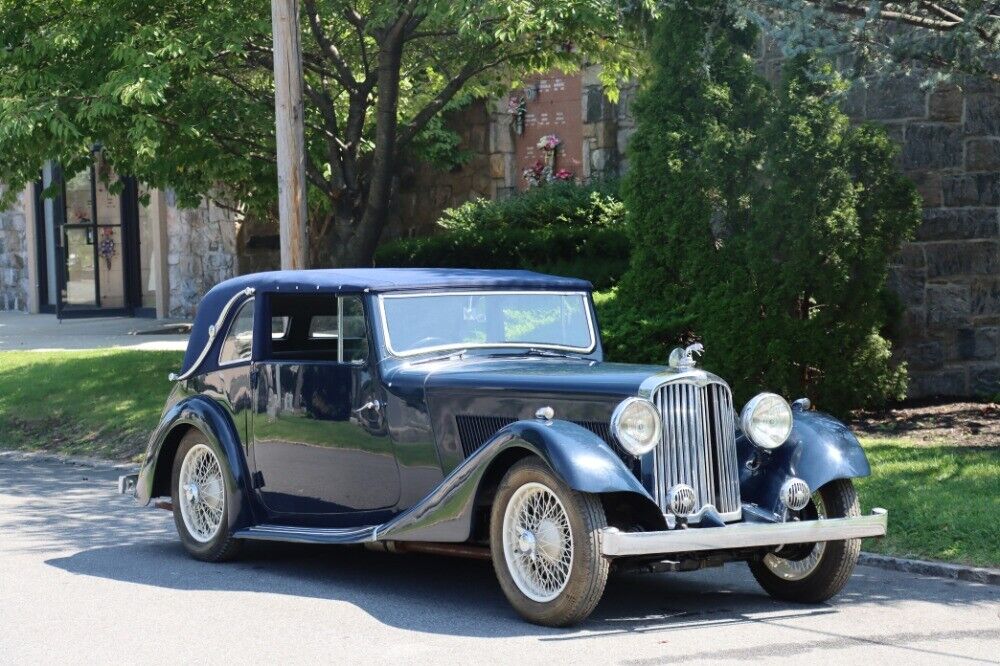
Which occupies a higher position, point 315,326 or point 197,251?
point 197,251

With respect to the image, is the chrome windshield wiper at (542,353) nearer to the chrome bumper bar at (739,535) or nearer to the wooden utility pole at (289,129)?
the chrome bumper bar at (739,535)

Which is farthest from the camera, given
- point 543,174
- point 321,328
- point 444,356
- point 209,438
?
point 543,174

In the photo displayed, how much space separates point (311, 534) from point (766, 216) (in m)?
5.91

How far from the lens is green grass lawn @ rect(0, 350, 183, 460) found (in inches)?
568

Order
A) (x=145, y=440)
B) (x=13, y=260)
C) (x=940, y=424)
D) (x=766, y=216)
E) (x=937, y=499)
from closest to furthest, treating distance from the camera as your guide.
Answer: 1. (x=937, y=499)
2. (x=766, y=216)
3. (x=940, y=424)
4. (x=145, y=440)
5. (x=13, y=260)

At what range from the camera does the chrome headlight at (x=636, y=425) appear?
684 centimetres

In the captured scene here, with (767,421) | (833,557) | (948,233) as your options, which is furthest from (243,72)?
(833,557)

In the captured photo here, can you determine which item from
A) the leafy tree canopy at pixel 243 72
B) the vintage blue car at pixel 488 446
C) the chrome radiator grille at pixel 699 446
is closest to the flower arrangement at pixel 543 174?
the leafy tree canopy at pixel 243 72

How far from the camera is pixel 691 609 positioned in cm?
746

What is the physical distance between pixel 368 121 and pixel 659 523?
12.5 meters

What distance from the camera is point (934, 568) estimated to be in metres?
8.44

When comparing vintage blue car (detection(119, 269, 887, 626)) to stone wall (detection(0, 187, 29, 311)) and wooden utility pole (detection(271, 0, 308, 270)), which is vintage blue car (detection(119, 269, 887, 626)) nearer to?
wooden utility pole (detection(271, 0, 308, 270))

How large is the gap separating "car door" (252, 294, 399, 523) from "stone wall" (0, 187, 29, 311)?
23.6m

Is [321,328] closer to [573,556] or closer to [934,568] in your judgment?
[573,556]
